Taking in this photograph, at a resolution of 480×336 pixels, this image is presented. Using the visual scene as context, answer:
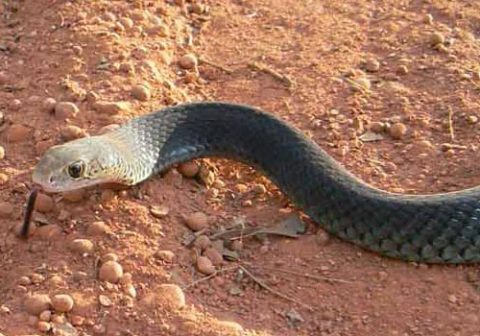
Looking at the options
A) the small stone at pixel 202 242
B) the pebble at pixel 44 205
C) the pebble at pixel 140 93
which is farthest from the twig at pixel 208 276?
the pebble at pixel 140 93

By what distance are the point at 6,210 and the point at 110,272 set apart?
2.91ft

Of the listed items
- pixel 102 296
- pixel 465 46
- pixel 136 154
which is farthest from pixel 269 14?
pixel 102 296

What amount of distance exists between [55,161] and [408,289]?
2103 millimetres

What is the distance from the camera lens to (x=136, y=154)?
6602 millimetres

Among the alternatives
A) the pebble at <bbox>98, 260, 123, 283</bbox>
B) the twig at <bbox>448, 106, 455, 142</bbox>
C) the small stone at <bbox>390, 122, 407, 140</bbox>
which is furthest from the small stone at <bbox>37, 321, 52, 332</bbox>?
the twig at <bbox>448, 106, 455, 142</bbox>

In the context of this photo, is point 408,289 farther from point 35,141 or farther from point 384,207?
point 35,141

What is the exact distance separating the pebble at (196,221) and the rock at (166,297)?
0.57 metres

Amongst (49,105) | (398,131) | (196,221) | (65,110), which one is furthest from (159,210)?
(398,131)

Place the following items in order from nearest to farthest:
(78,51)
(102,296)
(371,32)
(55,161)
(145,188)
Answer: (102,296) < (55,161) < (145,188) < (78,51) < (371,32)

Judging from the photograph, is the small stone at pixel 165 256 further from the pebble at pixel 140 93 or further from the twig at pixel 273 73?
the twig at pixel 273 73

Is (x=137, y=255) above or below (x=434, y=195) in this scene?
below

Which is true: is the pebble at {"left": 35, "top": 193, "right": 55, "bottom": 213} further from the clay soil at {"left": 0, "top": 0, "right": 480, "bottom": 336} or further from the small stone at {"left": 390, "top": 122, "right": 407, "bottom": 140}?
the small stone at {"left": 390, "top": 122, "right": 407, "bottom": 140}

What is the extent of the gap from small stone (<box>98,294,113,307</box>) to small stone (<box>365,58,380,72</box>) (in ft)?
9.81

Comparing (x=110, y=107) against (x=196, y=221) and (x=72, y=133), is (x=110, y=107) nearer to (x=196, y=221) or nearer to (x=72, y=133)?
(x=72, y=133)
